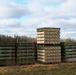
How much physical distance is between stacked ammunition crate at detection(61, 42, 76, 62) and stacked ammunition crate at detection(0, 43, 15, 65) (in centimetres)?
437

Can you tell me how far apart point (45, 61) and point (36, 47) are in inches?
59.4

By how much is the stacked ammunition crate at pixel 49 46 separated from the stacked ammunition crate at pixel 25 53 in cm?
76

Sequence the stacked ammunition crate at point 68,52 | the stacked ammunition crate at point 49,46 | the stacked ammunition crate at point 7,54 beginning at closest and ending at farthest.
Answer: the stacked ammunition crate at point 7,54
the stacked ammunition crate at point 49,46
the stacked ammunition crate at point 68,52

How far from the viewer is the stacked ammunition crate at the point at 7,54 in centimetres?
1591

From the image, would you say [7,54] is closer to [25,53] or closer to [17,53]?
[17,53]

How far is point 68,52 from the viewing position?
18.2 meters

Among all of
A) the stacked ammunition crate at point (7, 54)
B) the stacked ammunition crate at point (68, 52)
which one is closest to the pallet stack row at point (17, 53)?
the stacked ammunition crate at point (7, 54)

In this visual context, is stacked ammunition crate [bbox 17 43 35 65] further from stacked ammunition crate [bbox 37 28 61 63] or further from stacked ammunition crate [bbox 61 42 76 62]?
stacked ammunition crate [bbox 61 42 76 62]

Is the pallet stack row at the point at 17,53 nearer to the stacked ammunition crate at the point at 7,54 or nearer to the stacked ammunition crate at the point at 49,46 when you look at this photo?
the stacked ammunition crate at the point at 7,54

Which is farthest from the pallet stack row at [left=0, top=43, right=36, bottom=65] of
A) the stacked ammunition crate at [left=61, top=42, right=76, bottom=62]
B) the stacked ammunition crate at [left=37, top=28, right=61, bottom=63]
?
the stacked ammunition crate at [left=61, top=42, right=76, bottom=62]

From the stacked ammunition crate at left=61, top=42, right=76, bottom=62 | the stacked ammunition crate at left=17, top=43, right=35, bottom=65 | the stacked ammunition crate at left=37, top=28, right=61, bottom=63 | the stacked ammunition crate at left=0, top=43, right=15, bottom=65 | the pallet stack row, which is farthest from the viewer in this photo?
the stacked ammunition crate at left=61, top=42, right=76, bottom=62

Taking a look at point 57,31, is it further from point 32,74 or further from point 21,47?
point 32,74

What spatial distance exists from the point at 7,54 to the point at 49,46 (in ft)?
11.0

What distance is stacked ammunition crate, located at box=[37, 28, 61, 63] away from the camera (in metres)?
17.0
